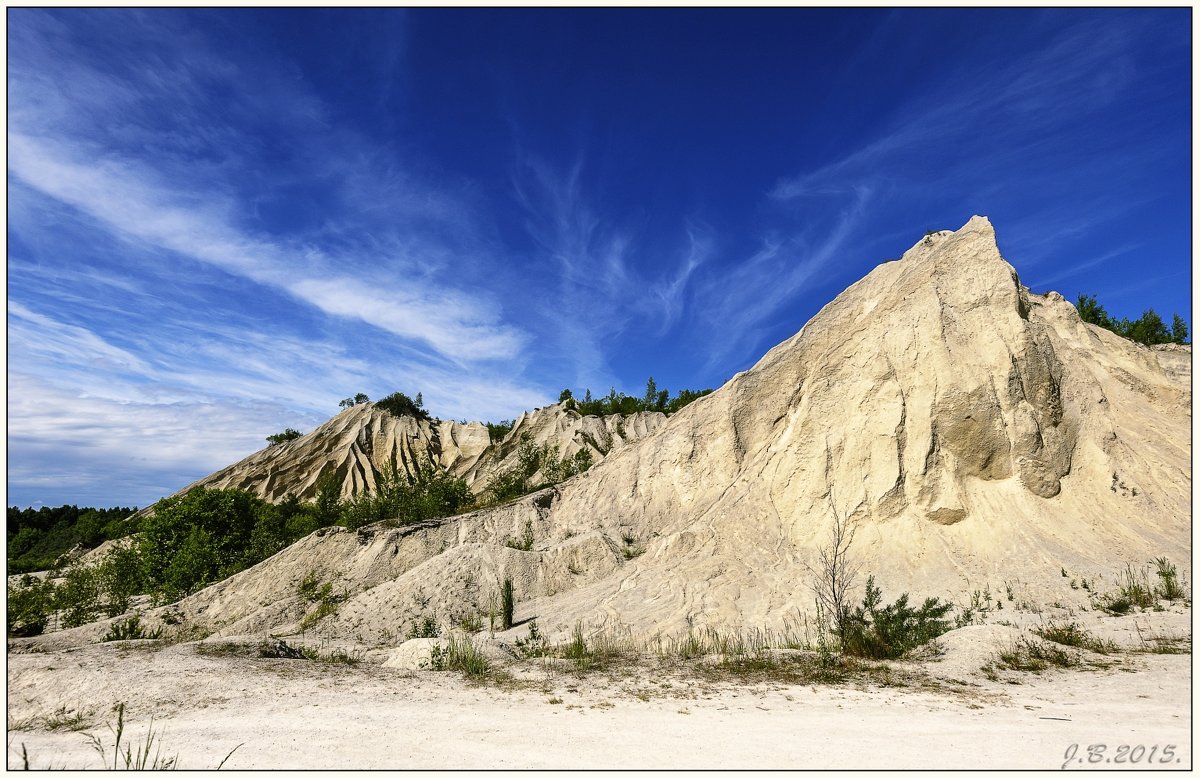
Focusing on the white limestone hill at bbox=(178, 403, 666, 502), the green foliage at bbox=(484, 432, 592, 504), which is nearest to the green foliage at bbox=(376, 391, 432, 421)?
the white limestone hill at bbox=(178, 403, 666, 502)

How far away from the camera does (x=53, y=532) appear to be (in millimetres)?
58344

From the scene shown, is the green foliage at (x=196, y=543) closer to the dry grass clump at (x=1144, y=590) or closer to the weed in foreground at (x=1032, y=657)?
the weed in foreground at (x=1032, y=657)

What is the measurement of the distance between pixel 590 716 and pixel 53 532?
78.0 m

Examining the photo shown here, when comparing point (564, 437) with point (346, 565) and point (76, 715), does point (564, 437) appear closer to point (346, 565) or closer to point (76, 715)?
point (346, 565)

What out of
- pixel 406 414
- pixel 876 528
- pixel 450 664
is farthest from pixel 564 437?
pixel 450 664

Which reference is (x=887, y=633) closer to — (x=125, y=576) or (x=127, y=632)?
(x=127, y=632)

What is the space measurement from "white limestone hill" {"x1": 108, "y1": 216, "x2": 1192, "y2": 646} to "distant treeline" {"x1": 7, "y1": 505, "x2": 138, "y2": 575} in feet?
125

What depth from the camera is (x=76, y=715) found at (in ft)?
23.6

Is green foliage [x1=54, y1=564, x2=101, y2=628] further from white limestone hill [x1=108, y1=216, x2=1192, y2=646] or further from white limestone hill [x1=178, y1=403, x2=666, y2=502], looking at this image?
white limestone hill [x1=178, y1=403, x2=666, y2=502]

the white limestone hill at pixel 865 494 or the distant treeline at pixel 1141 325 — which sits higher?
the distant treeline at pixel 1141 325

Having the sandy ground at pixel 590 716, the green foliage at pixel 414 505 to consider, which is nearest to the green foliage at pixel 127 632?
the sandy ground at pixel 590 716

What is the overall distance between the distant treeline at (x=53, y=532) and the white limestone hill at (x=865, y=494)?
125 ft

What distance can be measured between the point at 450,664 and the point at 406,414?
53.6 m

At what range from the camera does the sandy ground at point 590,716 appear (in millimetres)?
5191
